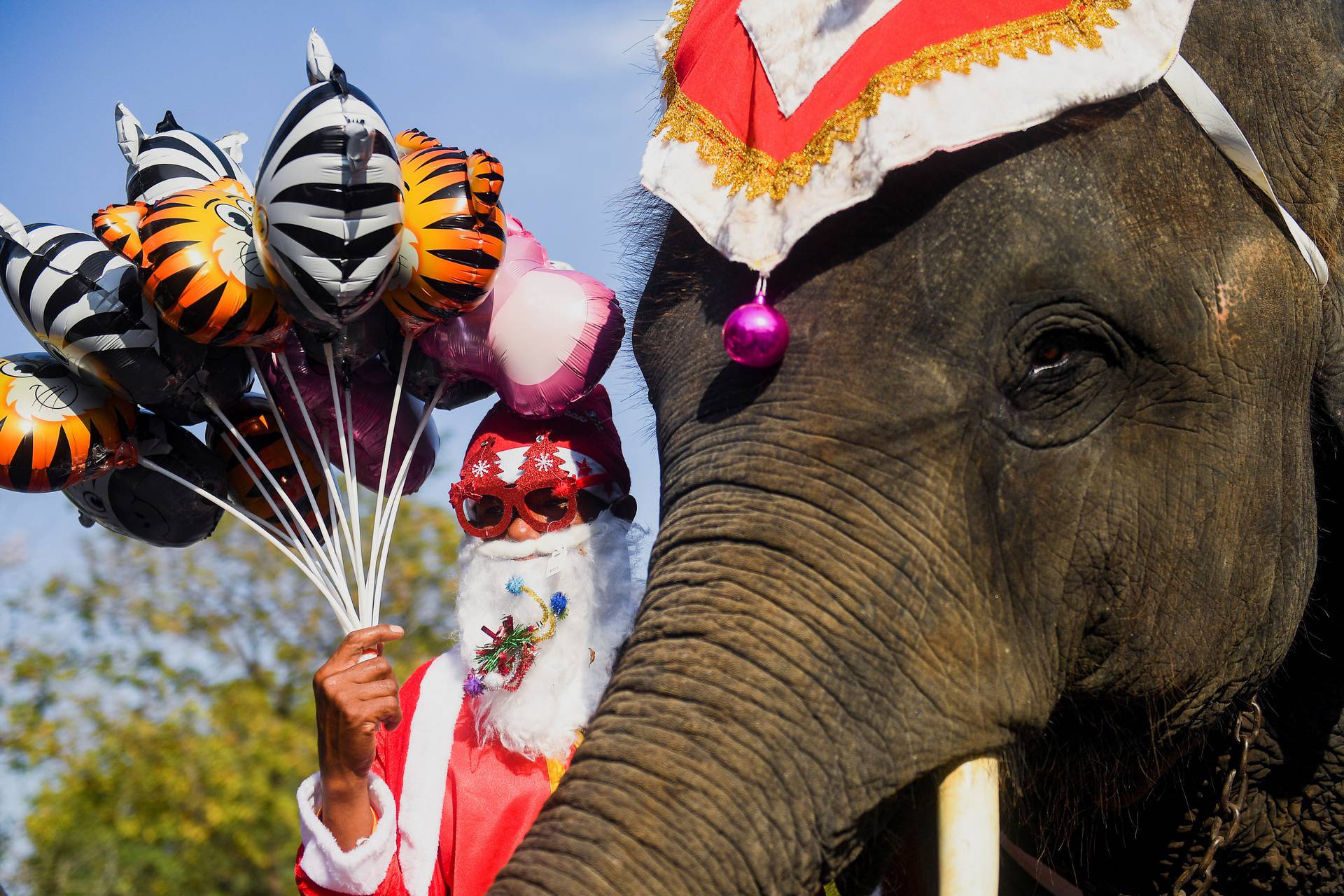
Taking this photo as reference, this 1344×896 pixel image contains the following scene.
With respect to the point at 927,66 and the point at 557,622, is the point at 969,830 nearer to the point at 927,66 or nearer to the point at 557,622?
the point at 927,66

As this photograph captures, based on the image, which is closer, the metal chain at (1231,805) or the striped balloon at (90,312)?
the metal chain at (1231,805)

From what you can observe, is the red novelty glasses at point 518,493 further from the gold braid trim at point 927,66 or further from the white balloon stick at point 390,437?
the gold braid trim at point 927,66

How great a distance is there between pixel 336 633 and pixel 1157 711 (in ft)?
33.7

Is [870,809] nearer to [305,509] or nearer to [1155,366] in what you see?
[1155,366]

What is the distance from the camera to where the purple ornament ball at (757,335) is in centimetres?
180

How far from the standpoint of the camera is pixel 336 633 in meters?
11.5

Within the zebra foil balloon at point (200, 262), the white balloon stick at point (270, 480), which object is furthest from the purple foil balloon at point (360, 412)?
the zebra foil balloon at point (200, 262)

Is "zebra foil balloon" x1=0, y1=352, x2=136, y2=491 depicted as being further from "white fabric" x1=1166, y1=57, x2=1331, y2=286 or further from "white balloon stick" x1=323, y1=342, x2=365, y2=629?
"white fabric" x1=1166, y1=57, x2=1331, y2=286

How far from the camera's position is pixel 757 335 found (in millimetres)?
1797

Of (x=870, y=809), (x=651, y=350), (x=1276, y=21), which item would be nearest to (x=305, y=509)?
(x=651, y=350)

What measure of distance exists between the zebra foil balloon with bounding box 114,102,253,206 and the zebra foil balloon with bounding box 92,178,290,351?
0.28 feet

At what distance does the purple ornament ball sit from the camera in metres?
1.80

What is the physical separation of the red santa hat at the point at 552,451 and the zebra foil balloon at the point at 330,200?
0.71 m

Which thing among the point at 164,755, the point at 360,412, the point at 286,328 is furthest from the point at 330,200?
the point at 164,755
